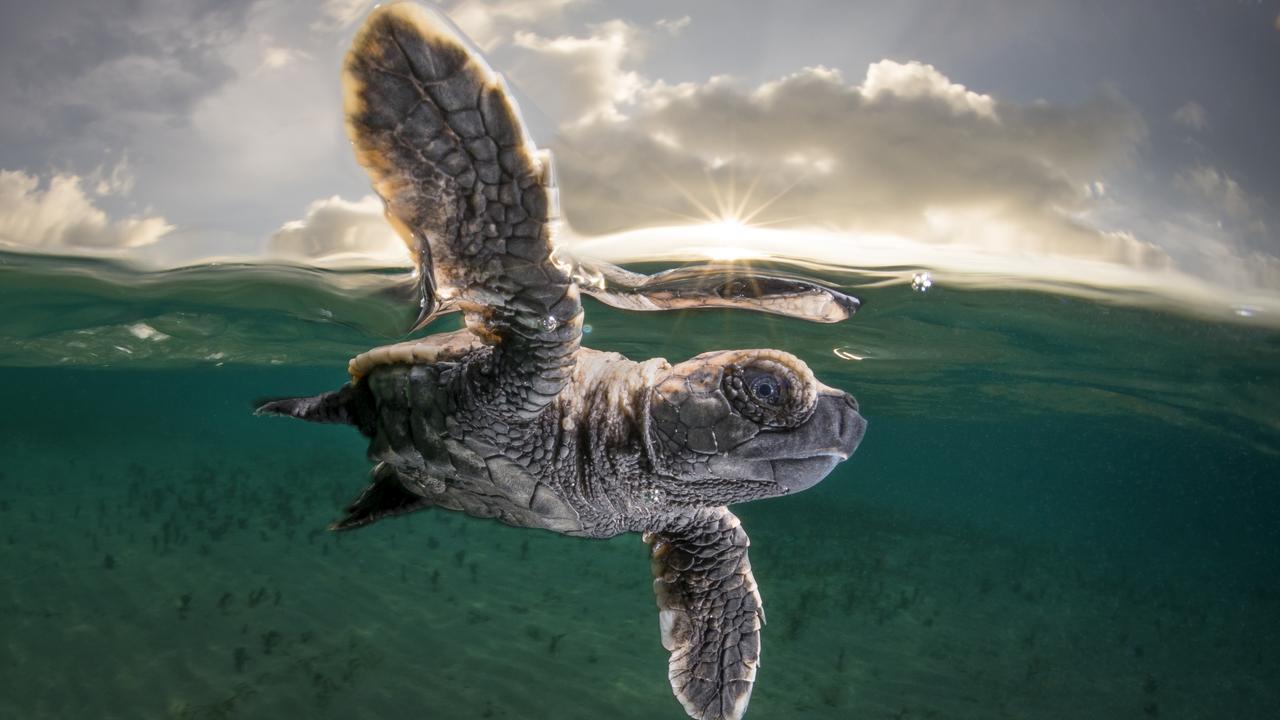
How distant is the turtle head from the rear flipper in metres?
2.64

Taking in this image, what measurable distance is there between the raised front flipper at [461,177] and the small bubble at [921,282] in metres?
7.68

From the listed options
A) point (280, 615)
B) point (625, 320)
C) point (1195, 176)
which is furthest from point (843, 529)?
point (280, 615)

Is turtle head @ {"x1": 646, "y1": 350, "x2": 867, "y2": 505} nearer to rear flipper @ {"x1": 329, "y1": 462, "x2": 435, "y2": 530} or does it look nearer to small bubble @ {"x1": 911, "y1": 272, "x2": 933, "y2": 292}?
rear flipper @ {"x1": 329, "y1": 462, "x2": 435, "y2": 530}

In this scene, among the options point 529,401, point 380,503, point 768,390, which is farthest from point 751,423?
point 380,503

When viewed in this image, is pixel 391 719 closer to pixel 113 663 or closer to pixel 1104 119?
pixel 113 663

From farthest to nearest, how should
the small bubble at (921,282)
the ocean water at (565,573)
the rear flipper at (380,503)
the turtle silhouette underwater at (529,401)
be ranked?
the small bubble at (921,282), the ocean water at (565,573), the rear flipper at (380,503), the turtle silhouette underwater at (529,401)

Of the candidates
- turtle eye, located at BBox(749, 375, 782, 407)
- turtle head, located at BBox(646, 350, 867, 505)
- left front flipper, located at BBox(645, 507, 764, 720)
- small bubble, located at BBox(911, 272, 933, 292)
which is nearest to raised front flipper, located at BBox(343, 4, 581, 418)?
turtle head, located at BBox(646, 350, 867, 505)

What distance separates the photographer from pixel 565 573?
449 inches

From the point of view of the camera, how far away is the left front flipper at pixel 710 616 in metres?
4.29

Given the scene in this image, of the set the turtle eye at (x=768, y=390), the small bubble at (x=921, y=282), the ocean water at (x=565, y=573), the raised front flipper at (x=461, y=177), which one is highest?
the raised front flipper at (x=461, y=177)

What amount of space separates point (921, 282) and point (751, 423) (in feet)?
24.5

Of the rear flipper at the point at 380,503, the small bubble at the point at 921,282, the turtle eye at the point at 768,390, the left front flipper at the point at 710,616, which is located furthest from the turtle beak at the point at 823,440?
the small bubble at the point at 921,282

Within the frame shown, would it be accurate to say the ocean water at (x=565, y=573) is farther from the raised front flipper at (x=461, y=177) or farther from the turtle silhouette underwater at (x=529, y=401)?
the raised front flipper at (x=461, y=177)

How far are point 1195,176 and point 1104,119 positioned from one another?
6.03ft
